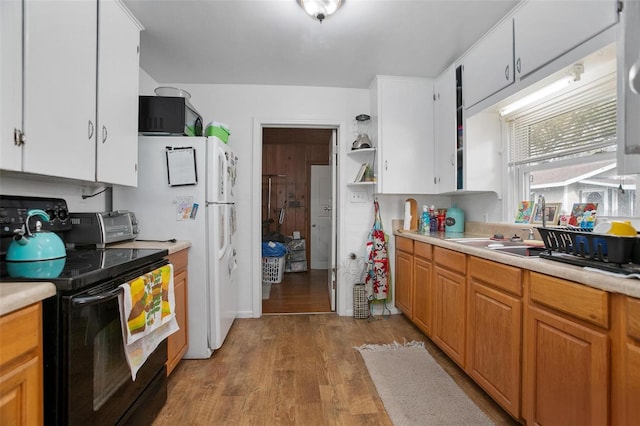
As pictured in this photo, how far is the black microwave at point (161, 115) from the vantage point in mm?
2092

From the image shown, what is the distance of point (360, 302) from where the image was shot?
288 cm

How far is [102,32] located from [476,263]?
2.44 m

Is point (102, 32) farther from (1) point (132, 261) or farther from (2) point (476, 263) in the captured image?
(2) point (476, 263)

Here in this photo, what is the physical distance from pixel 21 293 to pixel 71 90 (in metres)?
1.02

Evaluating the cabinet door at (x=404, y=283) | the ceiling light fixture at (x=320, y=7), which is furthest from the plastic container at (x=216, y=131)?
the cabinet door at (x=404, y=283)

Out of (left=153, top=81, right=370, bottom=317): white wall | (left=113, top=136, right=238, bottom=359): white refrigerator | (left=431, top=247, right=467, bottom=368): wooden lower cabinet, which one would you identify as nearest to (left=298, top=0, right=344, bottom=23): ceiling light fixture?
(left=113, top=136, right=238, bottom=359): white refrigerator

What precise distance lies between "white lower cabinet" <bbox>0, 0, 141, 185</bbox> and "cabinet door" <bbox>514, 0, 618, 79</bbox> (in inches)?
93.4

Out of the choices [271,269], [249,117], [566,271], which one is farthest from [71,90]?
[271,269]

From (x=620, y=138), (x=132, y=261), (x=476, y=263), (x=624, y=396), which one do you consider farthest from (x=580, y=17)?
(x=132, y=261)

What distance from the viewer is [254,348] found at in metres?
2.30

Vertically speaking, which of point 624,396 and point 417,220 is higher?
point 417,220

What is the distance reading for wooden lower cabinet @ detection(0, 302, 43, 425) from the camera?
74 cm

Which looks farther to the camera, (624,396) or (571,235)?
(571,235)

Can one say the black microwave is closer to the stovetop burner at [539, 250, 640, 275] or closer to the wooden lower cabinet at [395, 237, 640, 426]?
the wooden lower cabinet at [395, 237, 640, 426]
